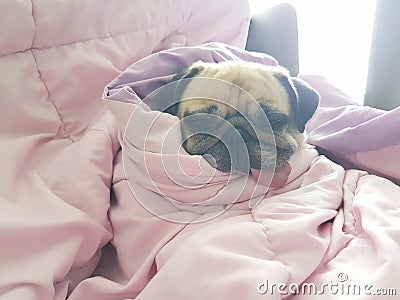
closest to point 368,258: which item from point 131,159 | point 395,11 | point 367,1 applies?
point 131,159

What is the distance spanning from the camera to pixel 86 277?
2.33ft

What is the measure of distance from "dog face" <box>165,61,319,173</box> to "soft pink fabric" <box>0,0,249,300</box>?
0.44 ft

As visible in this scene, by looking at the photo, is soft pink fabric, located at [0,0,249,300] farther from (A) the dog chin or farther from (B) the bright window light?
(B) the bright window light

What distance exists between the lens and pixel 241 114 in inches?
30.4

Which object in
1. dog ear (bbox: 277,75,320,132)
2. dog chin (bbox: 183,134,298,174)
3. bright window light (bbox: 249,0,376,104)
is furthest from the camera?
bright window light (bbox: 249,0,376,104)

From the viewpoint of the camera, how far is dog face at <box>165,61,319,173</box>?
737 mm

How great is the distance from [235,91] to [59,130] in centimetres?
29

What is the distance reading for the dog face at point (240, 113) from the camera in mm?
737

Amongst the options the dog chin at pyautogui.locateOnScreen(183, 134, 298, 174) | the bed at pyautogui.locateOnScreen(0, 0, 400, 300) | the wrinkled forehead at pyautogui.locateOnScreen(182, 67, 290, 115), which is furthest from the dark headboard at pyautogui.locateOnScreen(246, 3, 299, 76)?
the dog chin at pyautogui.locateOnScreen(183, 134, 298, 174)

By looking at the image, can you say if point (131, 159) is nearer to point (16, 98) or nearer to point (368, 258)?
point (16, 98)

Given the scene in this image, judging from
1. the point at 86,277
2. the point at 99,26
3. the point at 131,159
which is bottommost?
the point at 86,277

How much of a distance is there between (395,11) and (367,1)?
5.0 inches

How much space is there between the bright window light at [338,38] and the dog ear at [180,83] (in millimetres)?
781

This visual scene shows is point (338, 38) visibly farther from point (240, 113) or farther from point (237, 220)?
point (237, 220)
